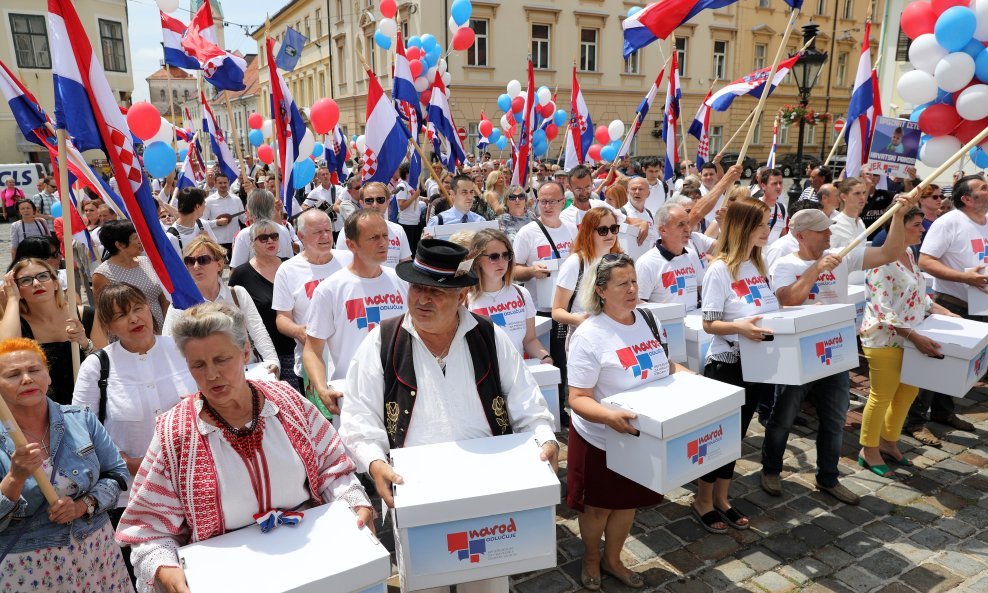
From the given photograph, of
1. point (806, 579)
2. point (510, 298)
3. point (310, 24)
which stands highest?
point (310, 24)

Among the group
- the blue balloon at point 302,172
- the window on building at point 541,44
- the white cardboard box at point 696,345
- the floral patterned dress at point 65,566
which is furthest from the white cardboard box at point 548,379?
the window on building at point 541,44

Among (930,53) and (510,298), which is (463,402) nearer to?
(510,298)

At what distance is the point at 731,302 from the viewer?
14.0ft

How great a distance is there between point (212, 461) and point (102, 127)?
8.40ft

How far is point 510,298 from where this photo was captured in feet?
14.3

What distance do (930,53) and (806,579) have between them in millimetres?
4598

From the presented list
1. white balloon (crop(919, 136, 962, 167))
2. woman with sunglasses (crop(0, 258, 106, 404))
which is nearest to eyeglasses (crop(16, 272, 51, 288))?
woman with sunglasses (crop(0, 258, 106, 404))

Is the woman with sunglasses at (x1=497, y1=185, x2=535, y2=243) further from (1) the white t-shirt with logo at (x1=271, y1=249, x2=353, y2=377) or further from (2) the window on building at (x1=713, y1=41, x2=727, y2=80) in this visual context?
(2) the window on building at (x1=713, y1=41, x2=727, y2=80)

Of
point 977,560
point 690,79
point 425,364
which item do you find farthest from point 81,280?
point 690,79

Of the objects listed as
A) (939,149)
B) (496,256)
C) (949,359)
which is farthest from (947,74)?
(496,256)

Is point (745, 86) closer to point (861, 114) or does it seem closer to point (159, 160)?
point (861, 114)

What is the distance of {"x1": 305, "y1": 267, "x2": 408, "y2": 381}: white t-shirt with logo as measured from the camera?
395 cm

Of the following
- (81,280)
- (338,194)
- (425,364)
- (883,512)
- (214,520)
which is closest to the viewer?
(214,520)

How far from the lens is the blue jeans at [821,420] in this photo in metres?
4.36
